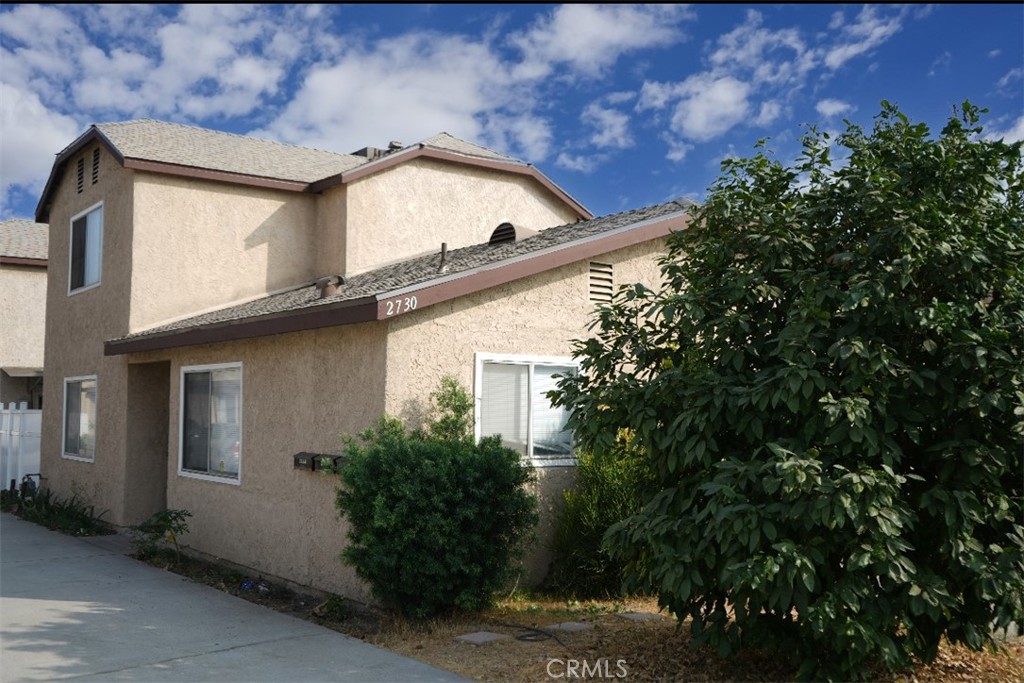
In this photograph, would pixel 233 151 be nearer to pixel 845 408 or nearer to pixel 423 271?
pixel 423 271

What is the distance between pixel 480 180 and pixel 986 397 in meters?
11.5

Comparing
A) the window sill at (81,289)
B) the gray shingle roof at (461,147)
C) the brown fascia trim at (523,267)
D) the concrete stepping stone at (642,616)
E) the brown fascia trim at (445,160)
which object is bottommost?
the concrete stepping stone at (642,616)

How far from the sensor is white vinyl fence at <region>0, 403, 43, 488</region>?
698 inches

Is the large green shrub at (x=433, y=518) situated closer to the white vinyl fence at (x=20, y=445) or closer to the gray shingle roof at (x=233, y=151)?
the gray shingle roof at (x=233, y=151)

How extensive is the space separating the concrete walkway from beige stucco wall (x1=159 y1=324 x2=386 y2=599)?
0.76 m

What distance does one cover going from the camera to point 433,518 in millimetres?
7699

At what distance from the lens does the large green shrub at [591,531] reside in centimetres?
909

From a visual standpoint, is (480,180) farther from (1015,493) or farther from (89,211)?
(1015,493)

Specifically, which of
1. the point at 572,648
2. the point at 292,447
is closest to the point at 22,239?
the point at 292,447

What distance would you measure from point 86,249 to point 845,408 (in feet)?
44.8

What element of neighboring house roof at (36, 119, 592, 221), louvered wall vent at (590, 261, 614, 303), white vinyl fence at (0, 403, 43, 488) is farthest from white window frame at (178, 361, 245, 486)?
white vinyl fence at (0, 403, 43, 488)

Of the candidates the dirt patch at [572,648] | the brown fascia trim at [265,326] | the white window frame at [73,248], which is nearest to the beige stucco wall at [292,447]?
the brown fascia trim at [265,326]
